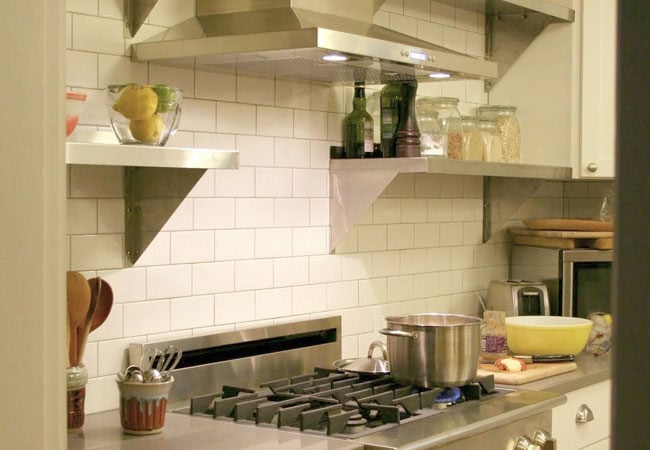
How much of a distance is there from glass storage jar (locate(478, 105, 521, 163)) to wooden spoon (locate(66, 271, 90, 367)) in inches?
77.8

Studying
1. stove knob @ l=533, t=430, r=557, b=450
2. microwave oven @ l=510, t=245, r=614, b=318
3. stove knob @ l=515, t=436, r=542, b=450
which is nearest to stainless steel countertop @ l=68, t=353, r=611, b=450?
stove knob @ l=515, t=436, r=542, b=450

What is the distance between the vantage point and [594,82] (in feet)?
12.5

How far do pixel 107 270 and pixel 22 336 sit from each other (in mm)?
1554

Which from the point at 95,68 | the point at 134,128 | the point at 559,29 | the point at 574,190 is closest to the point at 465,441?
the point at 134,128

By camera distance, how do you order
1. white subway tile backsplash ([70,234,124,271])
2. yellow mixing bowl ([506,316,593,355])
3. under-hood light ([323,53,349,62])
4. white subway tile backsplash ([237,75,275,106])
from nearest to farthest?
1. white subway tile backsplash ([70,234,124,271])
2. under-hood light ([323,53,349,62])
3. white subway tile backsplash ([237,75,275,106])
4. yellow mixing bowl ([506,316,593,355])

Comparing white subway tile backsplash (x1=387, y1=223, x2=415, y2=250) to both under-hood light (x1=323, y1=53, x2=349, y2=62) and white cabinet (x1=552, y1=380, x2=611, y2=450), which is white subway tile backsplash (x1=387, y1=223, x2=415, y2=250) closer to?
white cabinet (x1=552, y1=380, x2=611, y2=450)

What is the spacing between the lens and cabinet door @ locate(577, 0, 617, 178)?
12.4 feet

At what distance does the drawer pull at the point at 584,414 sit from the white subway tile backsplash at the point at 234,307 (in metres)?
1.12

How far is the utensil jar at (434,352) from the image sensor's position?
2.59 meters

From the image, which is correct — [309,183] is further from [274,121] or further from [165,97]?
[165,97]

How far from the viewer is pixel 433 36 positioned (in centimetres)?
359

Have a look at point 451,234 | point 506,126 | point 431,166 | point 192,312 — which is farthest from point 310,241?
point 506,126

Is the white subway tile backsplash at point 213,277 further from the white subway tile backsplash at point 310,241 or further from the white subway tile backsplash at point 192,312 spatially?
the white subway tile backsplash at point 310,241

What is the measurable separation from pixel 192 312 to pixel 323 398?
0.46 metres
